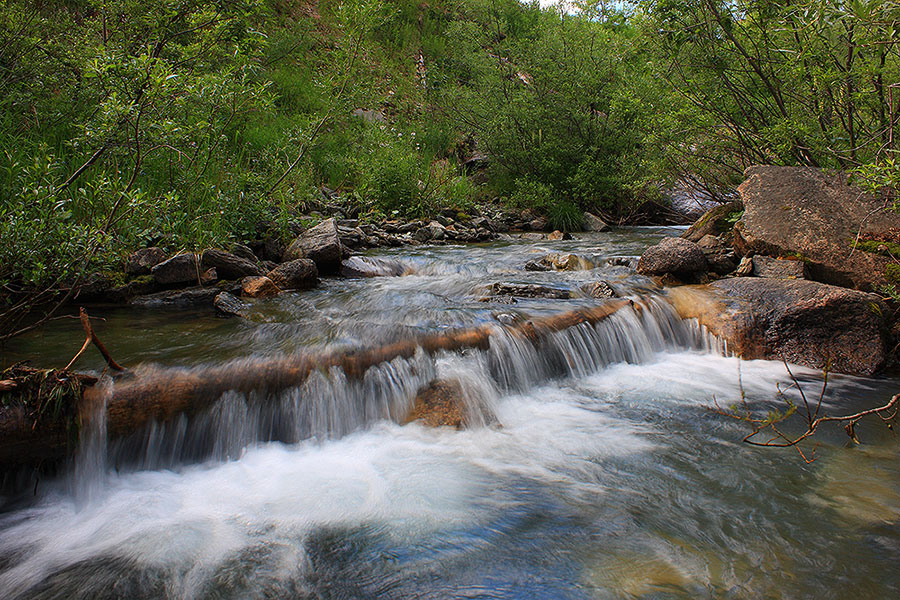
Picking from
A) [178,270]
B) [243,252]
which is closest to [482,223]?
[243,252]

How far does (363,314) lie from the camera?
17.2 feet

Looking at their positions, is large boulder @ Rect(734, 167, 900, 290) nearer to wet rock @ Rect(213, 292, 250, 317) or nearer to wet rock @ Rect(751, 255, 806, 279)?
wet rock @ Rect(751, 255, 806, 279)

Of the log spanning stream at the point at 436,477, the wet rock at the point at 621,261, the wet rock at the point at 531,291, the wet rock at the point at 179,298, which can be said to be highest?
the wet rock at the point at 621,261

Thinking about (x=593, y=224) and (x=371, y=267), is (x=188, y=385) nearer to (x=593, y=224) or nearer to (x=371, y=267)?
(x=371, y=267)

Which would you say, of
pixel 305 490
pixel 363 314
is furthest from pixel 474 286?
pixel 305 490

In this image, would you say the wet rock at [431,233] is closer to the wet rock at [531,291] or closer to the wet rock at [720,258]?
the wet rock at [531,291]

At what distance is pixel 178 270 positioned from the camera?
18.7 feet

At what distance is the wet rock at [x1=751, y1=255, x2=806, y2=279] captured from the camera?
17.8 ft

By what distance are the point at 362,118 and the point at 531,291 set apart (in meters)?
11.1

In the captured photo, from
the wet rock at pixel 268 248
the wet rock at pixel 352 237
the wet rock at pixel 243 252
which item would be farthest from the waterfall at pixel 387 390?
the wet rock at pixel 352 237

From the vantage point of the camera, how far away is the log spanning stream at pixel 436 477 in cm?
214

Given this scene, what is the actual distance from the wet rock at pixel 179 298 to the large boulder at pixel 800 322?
5394mm

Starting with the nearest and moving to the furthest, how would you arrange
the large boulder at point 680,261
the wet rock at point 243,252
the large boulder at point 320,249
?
the large boulder at point 680,261 → the wet rock at point 243,252 → the large boulder at point 320,249

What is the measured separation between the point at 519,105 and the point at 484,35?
3.88 metres
